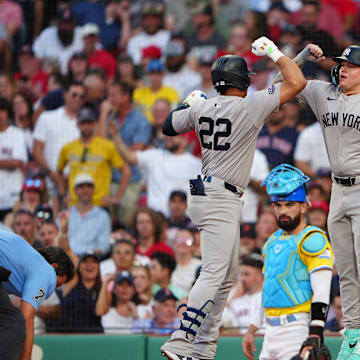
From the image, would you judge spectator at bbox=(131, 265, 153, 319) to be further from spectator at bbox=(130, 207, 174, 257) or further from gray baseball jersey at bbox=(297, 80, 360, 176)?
gray baseball jersey at bbox=(297, 80, 360, 176)

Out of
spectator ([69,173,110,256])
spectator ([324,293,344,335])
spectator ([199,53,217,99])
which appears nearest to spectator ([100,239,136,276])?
spectator ([69,173,110,256])

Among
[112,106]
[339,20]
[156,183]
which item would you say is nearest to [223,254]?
[156,183]

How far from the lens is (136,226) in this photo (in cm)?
948

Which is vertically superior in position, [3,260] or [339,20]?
[339,20]

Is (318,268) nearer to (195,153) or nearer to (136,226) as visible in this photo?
(136,226)

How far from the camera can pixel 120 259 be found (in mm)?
8781

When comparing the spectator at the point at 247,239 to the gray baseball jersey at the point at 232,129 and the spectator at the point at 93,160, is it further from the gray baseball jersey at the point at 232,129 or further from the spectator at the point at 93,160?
the gray baseball jersey at the point at 232,129

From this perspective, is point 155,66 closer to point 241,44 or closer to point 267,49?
point 241,44

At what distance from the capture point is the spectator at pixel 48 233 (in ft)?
29.2

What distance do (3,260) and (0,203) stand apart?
4.86m

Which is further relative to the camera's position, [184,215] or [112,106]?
[112,106]

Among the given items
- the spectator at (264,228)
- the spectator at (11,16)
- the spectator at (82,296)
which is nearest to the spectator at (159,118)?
the spectator at (264,228)

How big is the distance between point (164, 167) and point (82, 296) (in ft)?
7.58

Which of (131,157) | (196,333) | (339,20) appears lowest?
(196,333)
